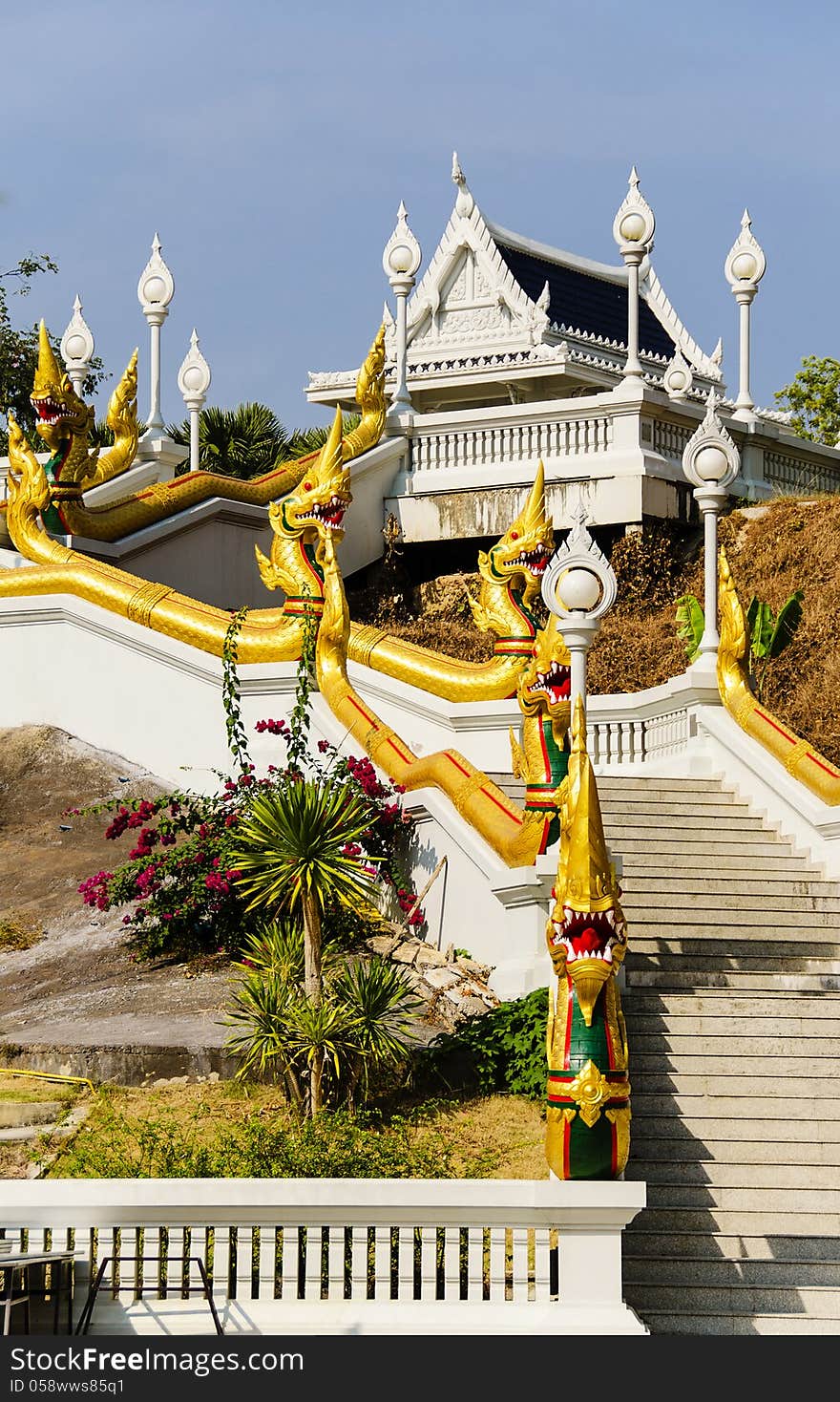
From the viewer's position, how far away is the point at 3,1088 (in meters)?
11.3

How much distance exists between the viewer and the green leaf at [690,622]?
1898cm

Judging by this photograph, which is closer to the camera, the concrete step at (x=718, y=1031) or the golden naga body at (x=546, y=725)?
the concrete step at (x=718, y=1031)

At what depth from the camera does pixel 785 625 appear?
802 inches

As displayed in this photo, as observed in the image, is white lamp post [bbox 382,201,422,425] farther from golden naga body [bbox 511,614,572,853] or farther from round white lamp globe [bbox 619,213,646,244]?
golden naga body [bbox 511,614,572,853]

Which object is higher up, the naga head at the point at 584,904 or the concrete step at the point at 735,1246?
the naga head at the point at 584,904

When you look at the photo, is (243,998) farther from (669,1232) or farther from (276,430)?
(276,430)

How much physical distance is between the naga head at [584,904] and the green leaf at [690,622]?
8.52 metres

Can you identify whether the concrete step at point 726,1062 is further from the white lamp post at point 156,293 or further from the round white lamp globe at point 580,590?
the white lamp post at point 156,293

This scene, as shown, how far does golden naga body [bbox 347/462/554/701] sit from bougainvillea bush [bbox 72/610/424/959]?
3.82 feet

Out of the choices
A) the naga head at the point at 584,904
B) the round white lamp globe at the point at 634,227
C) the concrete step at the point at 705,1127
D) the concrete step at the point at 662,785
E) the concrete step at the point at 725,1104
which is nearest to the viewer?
the naga head at the point at 584,904

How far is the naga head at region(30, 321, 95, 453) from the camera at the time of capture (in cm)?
1981

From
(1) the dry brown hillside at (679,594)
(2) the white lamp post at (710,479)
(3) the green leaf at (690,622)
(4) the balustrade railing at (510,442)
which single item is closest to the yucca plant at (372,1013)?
(2) the white lamp post at (710,479)

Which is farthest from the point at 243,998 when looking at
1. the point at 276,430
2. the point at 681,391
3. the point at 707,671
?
the point at 276,430

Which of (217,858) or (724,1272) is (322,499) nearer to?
(217,858)
